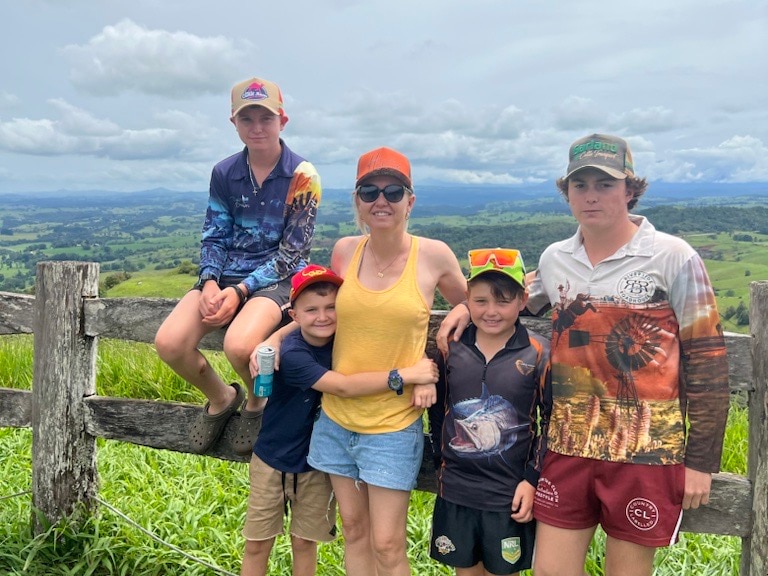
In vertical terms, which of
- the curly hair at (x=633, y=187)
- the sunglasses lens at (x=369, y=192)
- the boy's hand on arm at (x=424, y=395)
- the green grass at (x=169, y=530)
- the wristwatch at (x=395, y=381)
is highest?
the curly hair at (x=633, y=187)

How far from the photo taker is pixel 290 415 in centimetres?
307

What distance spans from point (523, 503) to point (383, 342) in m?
0.87

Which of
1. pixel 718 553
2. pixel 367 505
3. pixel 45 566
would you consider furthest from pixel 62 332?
pixel 718 553

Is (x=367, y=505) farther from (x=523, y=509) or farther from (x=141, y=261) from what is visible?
(x=141, y=261)

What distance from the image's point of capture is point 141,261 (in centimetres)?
9269

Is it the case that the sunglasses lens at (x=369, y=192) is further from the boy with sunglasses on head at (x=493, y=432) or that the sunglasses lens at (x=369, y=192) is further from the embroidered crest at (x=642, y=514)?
the embroidered crest at (x=642, y=514)

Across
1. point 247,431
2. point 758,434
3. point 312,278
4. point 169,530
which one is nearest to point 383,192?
point 312,278

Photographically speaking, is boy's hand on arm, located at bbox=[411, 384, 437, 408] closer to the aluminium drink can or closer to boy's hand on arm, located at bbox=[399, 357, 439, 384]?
boy's hand on arm, located at bbox=[399, 357, 439, 384]

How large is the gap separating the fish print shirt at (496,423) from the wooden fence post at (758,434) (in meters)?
0.92

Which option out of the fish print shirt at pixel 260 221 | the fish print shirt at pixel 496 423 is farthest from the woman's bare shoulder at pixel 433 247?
the fish print shirt at pixel 260 221

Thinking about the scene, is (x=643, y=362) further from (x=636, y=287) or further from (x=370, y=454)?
(x=370, y=454)

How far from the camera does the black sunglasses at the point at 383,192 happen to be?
2.85 m

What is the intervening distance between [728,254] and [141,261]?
3046 inches

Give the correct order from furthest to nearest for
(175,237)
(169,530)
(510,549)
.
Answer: (175,237) → (169,530) → (510,549)
